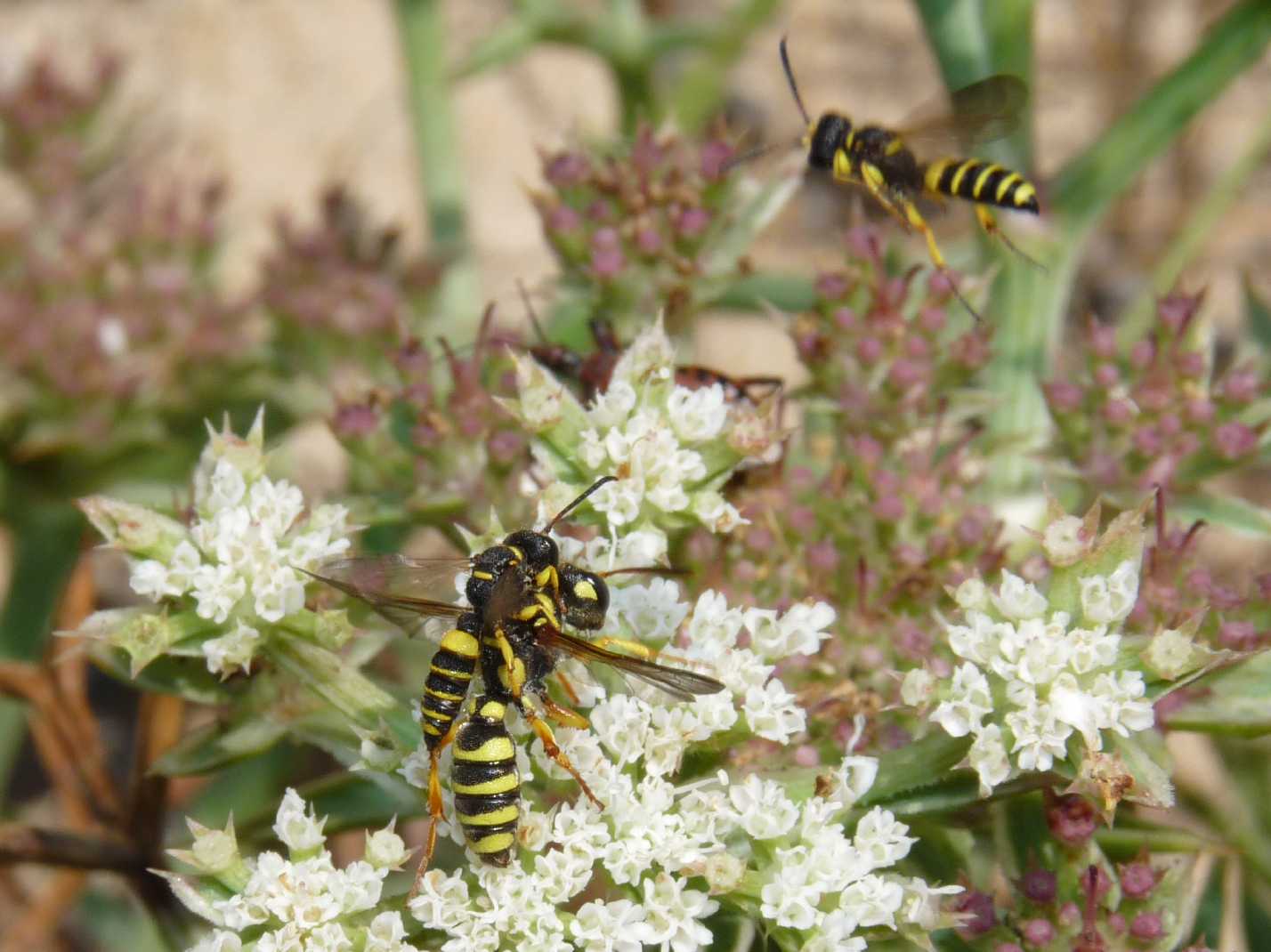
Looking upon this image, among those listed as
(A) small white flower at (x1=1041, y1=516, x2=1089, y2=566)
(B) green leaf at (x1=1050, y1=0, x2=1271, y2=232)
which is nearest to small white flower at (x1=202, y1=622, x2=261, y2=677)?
(A) small white flower at (x1=1041, y1=516, x2=1089, y2=566)

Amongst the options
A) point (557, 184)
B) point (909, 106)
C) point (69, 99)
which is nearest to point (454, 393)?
point (557, 184)

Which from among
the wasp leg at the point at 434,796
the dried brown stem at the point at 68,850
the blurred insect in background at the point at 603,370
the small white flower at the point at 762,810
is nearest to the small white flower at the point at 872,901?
the small white flower at the point at 762,810

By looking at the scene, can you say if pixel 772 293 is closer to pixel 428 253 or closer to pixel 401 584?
pixel 428 253

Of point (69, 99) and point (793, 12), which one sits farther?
point (793, 12)

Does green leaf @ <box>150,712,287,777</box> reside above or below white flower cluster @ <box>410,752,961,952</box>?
above

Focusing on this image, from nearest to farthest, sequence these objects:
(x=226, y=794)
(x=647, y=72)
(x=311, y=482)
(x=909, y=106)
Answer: (x=226, y=794) → (x=647, y=72) → (x=311, y=482) → (x=909, y=106)

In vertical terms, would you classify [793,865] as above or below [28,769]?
below

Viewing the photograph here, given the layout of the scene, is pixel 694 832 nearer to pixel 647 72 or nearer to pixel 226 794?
pixel 226 794

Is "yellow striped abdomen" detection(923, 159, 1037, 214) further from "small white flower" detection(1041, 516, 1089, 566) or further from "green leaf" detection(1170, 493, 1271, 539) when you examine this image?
"small white flower" detection(1041, 516, 1089, 566)
